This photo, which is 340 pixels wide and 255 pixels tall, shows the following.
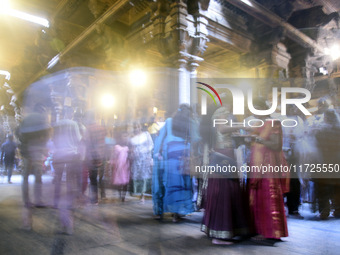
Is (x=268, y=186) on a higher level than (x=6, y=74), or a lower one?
lower

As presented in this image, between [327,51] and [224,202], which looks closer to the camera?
[224,202]

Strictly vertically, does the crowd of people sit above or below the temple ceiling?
below

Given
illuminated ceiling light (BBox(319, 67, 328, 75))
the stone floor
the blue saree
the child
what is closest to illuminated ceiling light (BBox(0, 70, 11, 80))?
the child

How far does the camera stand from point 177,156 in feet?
11.7

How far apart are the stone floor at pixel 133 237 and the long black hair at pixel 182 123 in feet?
4.34

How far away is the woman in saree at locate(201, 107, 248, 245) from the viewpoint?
2514mm

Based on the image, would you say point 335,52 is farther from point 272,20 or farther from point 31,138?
point 31,138

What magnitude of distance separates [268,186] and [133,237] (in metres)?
1.67

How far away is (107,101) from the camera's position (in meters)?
7.40

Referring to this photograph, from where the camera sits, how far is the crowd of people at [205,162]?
2611 mm

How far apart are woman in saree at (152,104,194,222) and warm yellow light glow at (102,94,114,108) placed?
4.06m

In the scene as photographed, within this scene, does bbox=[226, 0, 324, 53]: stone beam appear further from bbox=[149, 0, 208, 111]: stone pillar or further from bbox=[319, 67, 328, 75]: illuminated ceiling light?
bbox=[149, 0, 208, 111]: stone pillar

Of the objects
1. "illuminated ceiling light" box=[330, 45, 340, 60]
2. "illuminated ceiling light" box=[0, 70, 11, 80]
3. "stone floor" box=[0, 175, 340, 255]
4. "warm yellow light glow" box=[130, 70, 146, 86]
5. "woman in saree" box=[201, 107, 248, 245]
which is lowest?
"stone floor" box=[0, 175, 340, 255]

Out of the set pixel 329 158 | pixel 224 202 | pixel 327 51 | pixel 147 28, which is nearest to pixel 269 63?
pixel 327 51
